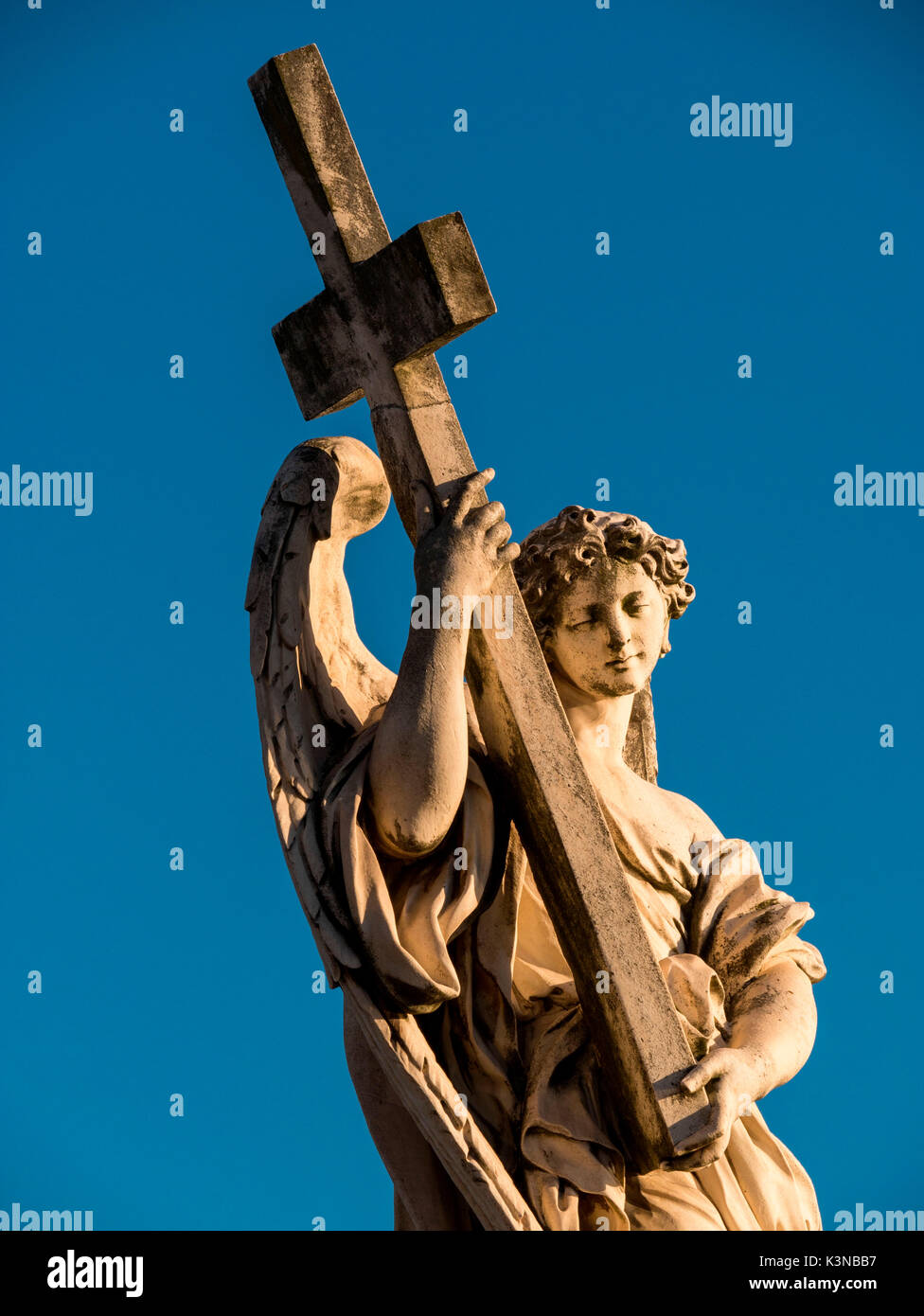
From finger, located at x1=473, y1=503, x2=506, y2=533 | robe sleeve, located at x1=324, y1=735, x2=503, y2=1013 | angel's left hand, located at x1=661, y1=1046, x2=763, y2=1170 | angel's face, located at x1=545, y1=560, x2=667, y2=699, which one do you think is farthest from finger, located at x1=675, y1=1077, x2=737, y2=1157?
finger, located at x1=473, y1=503, x2=506, y2=533

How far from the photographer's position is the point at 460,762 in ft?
25.7

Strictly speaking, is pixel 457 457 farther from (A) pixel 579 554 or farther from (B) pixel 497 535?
(A) pixel 579 554

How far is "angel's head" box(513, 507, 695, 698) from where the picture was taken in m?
8.63

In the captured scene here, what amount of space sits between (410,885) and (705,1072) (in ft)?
3.84

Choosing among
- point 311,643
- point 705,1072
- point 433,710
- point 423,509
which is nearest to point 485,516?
point 423,509

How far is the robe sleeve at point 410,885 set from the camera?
773 centimetres

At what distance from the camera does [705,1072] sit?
7812 millimetres

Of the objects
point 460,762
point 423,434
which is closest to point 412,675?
point 460,762

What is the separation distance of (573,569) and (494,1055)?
5.92 feet

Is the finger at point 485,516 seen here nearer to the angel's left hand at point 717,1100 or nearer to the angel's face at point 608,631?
the angel's face at point 608,631

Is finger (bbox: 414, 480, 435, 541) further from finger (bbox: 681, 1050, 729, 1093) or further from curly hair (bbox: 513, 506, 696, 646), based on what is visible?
finger (bbox: 681, 1050, 729, 1093)

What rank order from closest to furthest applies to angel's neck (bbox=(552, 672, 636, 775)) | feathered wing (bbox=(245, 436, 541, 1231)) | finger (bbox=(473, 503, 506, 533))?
feathered wing (bbox=(245, 436, 541, 1231)) < finger (bbox=(473, 503, 506, 533)) < angel's neck (bbox=(552, 672, 636, 775))

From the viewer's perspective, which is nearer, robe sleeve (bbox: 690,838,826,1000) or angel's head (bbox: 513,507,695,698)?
robe sleeve (bbox: 690,838,826,1000)

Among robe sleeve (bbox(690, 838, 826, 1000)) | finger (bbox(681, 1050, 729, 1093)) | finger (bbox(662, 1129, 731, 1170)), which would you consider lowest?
finger (bbox(662, 1129, 731, 1170))
